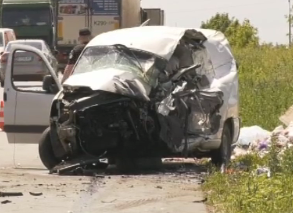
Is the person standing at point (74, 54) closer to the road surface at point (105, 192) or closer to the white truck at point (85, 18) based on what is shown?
the road surface at point (105, 192)

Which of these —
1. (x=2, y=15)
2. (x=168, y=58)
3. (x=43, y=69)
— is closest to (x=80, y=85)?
(x=168, y=58)

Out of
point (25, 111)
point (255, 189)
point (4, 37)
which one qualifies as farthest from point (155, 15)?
point (255, 189)

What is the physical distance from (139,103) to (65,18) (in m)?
28.9

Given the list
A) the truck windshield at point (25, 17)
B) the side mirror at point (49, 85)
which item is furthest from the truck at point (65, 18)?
the side mirror at point (49, 85)

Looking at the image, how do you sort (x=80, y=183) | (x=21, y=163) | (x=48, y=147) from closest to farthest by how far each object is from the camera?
(x=80, y=183) → (x=48, y=147) → (x=21, y=163)

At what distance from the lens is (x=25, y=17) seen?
152 ft

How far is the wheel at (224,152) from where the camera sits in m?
15.1

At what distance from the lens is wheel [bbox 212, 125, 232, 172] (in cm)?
1512

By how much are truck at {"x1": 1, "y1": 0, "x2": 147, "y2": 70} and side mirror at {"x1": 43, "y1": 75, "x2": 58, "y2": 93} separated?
2566 cm

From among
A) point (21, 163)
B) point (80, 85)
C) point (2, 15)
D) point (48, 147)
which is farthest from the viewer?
point (2, 15)

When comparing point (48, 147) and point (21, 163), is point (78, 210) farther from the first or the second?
point (21, 163)

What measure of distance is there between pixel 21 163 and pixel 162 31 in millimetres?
3199

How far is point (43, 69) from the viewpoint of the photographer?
16672 mm

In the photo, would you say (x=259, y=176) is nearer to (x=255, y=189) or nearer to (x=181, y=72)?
(x=255, y=189)
